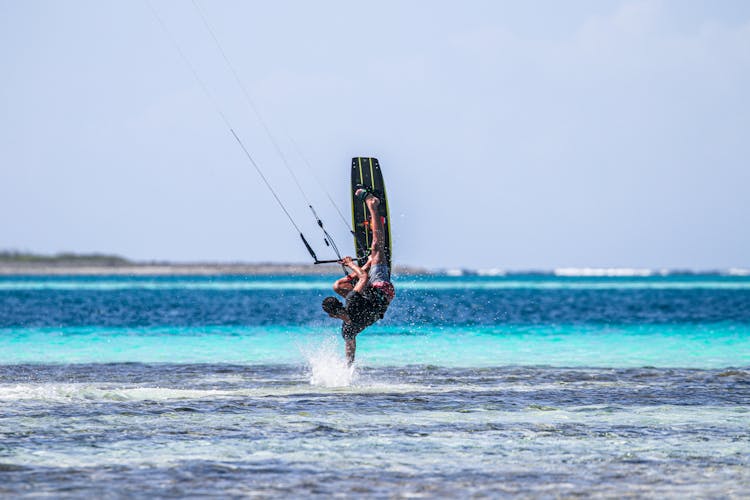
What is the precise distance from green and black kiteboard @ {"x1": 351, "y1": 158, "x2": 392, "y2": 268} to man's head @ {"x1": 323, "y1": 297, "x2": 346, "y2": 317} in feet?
4.43

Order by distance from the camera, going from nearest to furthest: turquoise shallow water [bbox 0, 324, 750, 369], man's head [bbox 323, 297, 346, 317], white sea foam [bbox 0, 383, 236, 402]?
1. white sea foam [bbox 0, 383, 236, 402]
2. man's head [bbox 323, 297, 346, 317]
3. turquoise shallow water [bbox 0, 324, 750, 369]

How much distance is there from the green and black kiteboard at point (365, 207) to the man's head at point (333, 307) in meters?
1.35

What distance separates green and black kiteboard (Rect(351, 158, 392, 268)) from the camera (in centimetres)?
1978

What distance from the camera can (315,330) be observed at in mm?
42500

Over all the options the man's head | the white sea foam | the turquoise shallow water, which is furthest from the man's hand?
the turquoise shallow water

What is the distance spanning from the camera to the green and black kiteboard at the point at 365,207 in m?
19.8

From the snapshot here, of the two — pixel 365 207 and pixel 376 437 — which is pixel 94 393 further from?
pixel 376 437

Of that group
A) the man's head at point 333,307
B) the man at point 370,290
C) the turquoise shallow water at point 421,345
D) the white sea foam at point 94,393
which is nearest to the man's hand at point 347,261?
the man at point 370,290

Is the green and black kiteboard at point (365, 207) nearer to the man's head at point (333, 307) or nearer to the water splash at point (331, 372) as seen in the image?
Answer: the man's head at point (333, 307)

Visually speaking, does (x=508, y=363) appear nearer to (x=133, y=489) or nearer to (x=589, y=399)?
(x=589, y=399)

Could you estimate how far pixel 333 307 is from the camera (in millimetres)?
18469

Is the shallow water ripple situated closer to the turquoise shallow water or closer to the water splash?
the water splash

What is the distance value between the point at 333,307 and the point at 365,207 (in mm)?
2733

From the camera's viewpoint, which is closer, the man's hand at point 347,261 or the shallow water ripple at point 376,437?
the shallow water ripple at point 376,437
